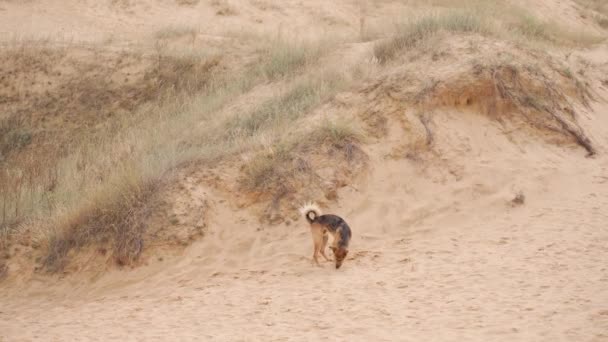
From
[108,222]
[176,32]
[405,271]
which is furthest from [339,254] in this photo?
[176,32]

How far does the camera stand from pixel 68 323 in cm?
625

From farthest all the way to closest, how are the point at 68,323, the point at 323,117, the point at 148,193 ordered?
1. the point at 323,117
2. the point at 148,193
3. the point at 68,323

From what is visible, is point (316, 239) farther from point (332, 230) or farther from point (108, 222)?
point (108, 222)

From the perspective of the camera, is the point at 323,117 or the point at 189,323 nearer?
the point at 189,323

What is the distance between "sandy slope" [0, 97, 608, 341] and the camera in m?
5.09

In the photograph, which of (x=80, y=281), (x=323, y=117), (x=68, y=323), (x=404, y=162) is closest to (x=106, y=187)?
(x=80, y=281)

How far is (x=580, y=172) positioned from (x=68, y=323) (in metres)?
6.16

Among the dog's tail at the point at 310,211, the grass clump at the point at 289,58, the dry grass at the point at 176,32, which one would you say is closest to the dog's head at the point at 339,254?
the dog's tail at the point at 310,211

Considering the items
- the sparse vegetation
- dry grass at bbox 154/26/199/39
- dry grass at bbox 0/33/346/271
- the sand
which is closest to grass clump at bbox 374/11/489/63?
the sparse vegetation

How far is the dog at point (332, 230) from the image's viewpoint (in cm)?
639

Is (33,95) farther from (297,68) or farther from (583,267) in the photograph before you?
(583,267)

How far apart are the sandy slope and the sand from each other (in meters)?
0.02

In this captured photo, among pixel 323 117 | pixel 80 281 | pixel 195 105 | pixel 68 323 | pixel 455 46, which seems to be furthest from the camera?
pixel 195 105

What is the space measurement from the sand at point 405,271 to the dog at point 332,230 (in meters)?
0.22
